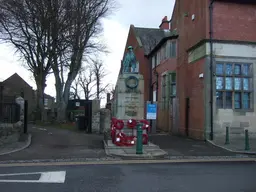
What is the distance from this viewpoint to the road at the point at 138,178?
7.17m

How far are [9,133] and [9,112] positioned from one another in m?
2.14

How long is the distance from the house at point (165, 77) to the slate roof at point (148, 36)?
3642 millimetres

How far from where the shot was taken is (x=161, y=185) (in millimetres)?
7461

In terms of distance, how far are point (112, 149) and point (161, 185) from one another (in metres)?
6.27

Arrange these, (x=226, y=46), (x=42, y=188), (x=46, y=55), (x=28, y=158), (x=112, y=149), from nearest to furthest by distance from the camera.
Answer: (x=42, y=188), (x=28, y=158), (x=112, y=149), (x=226, y=46), (x=46, y=55)

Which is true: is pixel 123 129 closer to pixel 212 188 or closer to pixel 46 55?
pixel 212 188

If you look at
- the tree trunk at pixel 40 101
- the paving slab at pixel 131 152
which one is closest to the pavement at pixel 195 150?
the paving slab at pixel 131 152

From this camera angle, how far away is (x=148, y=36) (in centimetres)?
3434

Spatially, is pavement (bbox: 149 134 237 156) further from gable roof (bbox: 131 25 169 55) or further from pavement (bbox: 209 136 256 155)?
gable roof (bbox: 131 25 169 55)

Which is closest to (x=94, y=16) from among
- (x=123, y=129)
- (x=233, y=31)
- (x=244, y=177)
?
(x=233, y=31)

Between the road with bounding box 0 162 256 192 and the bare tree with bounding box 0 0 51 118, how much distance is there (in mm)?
20628

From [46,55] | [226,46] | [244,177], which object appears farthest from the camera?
[46,55]

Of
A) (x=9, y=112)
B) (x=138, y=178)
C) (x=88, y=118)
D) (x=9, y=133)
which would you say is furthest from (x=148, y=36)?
(x=138, y=178)

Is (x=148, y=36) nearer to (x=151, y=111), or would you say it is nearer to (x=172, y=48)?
(x=172, y=48)
